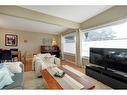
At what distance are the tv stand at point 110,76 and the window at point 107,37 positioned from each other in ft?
3.16

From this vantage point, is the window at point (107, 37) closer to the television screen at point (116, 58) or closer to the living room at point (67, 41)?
the living room at point (67, 41)

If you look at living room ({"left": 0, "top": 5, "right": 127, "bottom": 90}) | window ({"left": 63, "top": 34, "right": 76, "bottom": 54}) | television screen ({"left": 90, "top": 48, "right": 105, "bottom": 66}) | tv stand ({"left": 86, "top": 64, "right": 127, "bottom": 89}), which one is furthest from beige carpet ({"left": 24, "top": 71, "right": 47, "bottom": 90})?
window ({"left": 63, "top": 34, "right": 76, "bottom": 54})

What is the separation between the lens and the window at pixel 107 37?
3637 mm

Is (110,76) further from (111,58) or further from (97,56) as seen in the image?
(97,56)

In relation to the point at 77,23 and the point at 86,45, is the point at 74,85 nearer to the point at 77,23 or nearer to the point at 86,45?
the point at 86,45

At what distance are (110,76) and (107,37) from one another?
5.68ft

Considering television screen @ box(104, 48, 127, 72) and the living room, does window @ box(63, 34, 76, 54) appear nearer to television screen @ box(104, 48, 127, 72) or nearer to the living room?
the living room

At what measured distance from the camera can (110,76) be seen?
2.96 metres

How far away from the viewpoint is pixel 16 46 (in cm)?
822

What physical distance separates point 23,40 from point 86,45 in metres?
4.78

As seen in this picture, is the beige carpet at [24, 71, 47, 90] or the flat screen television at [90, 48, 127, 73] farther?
the beige carpet at [24, 71, 47, 90]

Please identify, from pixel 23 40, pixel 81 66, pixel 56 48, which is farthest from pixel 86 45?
pixel 23 40

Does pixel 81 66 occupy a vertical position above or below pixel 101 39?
below

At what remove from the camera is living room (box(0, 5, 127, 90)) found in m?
2.88
